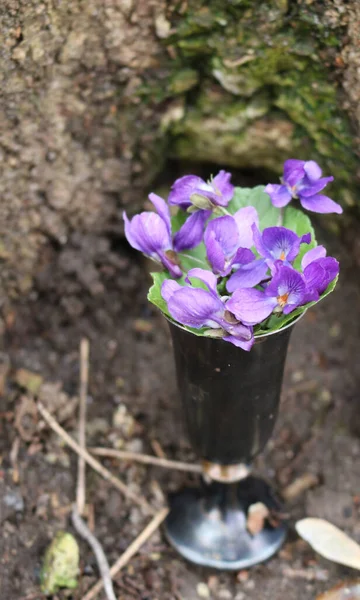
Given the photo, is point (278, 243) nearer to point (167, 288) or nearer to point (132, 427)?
A: point (167, 288)

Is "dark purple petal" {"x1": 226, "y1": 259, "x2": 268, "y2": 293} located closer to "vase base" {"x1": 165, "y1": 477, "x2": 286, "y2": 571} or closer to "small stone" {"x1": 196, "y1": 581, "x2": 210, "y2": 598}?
"vase base" {"x1": 165, "y1": 477, "x2": 286, "y2": 571}

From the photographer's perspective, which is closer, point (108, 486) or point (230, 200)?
point (230, 200)

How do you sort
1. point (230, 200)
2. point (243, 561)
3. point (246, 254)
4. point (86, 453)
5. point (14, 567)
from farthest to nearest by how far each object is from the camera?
point (86, 453) → point (243, 561) → point (14, 567) → point (230, 200) → point (246, 254)

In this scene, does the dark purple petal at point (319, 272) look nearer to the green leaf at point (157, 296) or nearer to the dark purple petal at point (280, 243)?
the dark purple petal at point (280, 243)

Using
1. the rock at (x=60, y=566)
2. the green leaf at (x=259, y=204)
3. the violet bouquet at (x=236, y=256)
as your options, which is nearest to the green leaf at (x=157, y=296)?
the violet bouquet at (x=236, y=256)

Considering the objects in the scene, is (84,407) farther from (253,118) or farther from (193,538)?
(253,118)

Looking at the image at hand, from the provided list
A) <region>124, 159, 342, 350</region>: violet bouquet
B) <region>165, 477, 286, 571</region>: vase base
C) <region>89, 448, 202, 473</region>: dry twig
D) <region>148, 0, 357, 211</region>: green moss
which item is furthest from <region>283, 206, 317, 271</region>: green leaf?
<region>89, 448, 202, 473</region>: dry twig

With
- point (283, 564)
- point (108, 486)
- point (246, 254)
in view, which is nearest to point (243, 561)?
point (283, 564)

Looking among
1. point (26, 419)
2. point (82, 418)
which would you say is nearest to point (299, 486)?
point (82, 418)
